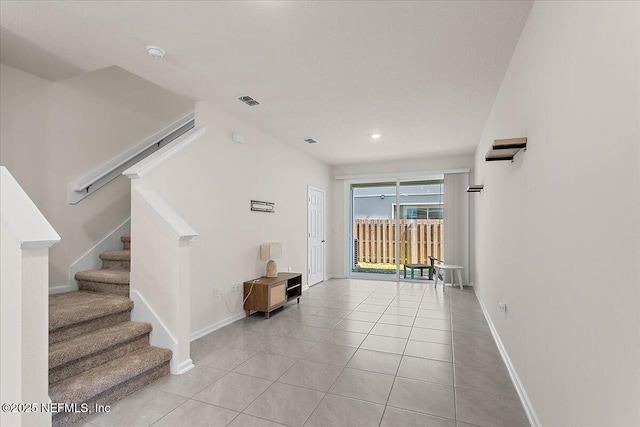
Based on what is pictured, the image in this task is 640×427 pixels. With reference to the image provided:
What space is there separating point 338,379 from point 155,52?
3.06 metres

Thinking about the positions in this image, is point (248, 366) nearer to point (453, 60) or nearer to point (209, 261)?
point (209, 261)

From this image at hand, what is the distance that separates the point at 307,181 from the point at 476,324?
380cm

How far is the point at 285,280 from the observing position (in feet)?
15.1

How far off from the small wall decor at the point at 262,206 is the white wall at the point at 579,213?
3.28 meters

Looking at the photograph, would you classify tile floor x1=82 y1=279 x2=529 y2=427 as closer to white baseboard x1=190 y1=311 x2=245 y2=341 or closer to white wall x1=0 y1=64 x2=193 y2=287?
white baseboard x1=190 y1=311 x2=245 y2=341

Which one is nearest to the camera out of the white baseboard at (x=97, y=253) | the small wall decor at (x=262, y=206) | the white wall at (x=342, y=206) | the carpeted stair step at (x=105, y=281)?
the carpeted stair step at (x=105, y=281)

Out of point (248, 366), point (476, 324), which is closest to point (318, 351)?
point (248, 366)

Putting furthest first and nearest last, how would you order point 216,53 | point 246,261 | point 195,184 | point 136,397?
point 246,261 < point 195,184 < point 216,53 < point 136,397

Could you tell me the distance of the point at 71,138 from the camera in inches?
136

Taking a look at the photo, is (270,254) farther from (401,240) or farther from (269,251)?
(401,240)

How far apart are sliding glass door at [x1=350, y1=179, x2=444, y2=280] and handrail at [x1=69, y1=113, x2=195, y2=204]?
4270mm

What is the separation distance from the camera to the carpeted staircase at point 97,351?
2.07 m

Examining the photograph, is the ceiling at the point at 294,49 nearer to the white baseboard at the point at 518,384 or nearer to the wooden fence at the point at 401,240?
the white baseboard at the point at 518,384

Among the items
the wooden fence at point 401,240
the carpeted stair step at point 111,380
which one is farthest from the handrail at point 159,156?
the wooden fence at point 401,240
